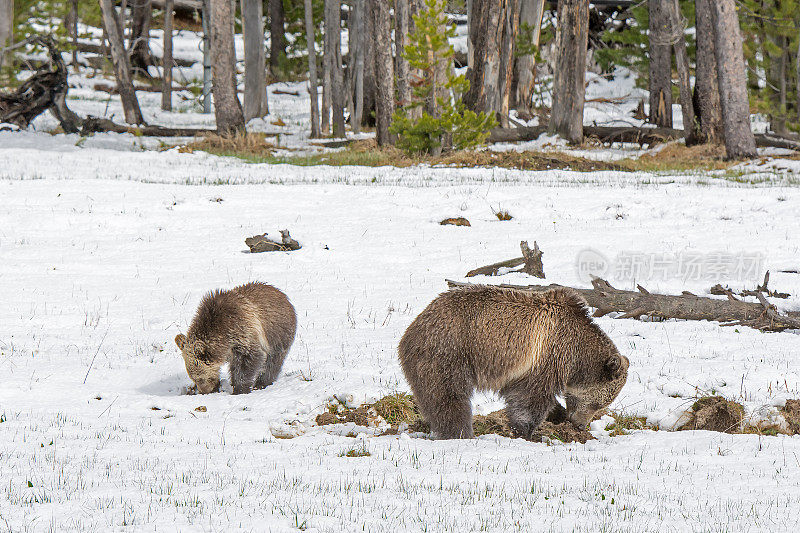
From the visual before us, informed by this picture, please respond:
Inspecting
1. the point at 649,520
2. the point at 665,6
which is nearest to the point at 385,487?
the point at 649,520

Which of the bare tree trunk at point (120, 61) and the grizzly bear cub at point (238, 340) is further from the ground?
the bare tree trunk at point (120, 61)

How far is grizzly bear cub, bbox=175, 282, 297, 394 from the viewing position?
7562 millimetres

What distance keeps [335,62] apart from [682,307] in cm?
2383

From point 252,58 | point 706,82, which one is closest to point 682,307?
point 706,82

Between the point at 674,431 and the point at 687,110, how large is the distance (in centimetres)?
2046

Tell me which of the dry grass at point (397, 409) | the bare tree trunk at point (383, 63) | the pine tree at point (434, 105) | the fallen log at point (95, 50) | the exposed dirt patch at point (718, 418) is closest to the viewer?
the exposed dirt patch at point (718, 418)

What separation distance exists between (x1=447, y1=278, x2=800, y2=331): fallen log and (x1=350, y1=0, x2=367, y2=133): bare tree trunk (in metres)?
24.3

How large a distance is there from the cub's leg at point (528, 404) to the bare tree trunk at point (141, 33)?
39.2 metres

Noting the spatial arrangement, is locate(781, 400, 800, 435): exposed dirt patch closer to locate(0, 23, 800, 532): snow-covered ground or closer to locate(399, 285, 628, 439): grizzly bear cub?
locate(0, 23, 800, 532): snow-covered ground

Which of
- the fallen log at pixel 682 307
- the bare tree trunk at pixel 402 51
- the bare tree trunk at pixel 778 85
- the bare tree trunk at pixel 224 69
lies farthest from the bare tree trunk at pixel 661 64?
the fallen log at pixel 682 307

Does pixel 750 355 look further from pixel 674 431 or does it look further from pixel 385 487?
pixel 385 487

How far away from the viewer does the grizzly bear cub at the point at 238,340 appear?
298 inches

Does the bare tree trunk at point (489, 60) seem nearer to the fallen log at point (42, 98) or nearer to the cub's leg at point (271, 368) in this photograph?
the fallen log at point (42, 98)

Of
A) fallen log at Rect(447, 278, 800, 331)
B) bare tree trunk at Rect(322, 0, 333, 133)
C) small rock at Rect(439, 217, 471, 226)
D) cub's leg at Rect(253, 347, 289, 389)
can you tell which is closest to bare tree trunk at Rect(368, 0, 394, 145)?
bare tree trunk at Rect(322, 0, 333, 133)
